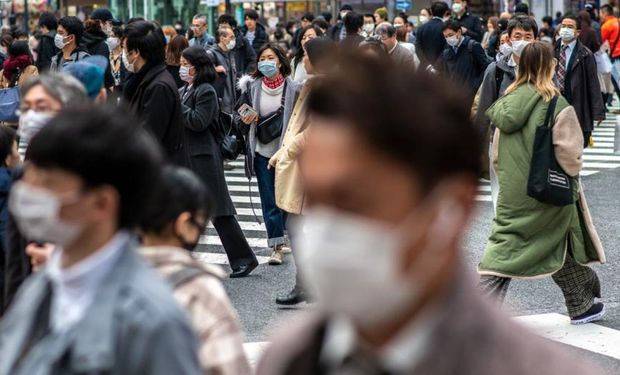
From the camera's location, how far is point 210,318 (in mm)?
3283

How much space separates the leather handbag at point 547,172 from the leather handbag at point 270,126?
2.70m

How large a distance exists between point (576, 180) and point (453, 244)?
6079 millimetres

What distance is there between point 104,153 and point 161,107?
5.04 meters

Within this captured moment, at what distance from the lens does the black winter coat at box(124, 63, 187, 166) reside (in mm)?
7707

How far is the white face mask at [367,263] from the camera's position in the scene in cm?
187

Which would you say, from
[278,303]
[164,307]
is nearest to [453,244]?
[164,307]

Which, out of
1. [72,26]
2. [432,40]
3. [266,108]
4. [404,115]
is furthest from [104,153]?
[432,40]

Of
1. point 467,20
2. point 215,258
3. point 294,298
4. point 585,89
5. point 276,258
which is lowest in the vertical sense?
point 215,258

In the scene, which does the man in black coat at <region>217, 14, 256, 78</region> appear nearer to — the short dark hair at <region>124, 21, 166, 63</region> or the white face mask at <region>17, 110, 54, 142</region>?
the short dark hair at <region>124, 21, 166, 63</region>

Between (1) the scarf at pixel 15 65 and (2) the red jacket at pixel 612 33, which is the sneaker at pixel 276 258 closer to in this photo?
(1) the scarf at pixel 15 65

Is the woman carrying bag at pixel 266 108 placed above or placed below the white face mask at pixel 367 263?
Answer: below

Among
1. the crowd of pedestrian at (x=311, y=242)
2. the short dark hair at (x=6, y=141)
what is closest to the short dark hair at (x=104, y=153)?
the crowd of pedestrian at (x=311, y=242)

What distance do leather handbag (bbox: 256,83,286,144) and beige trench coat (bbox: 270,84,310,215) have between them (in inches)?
41.2

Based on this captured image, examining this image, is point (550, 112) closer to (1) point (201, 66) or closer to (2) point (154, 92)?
(2) point (154, 92)
